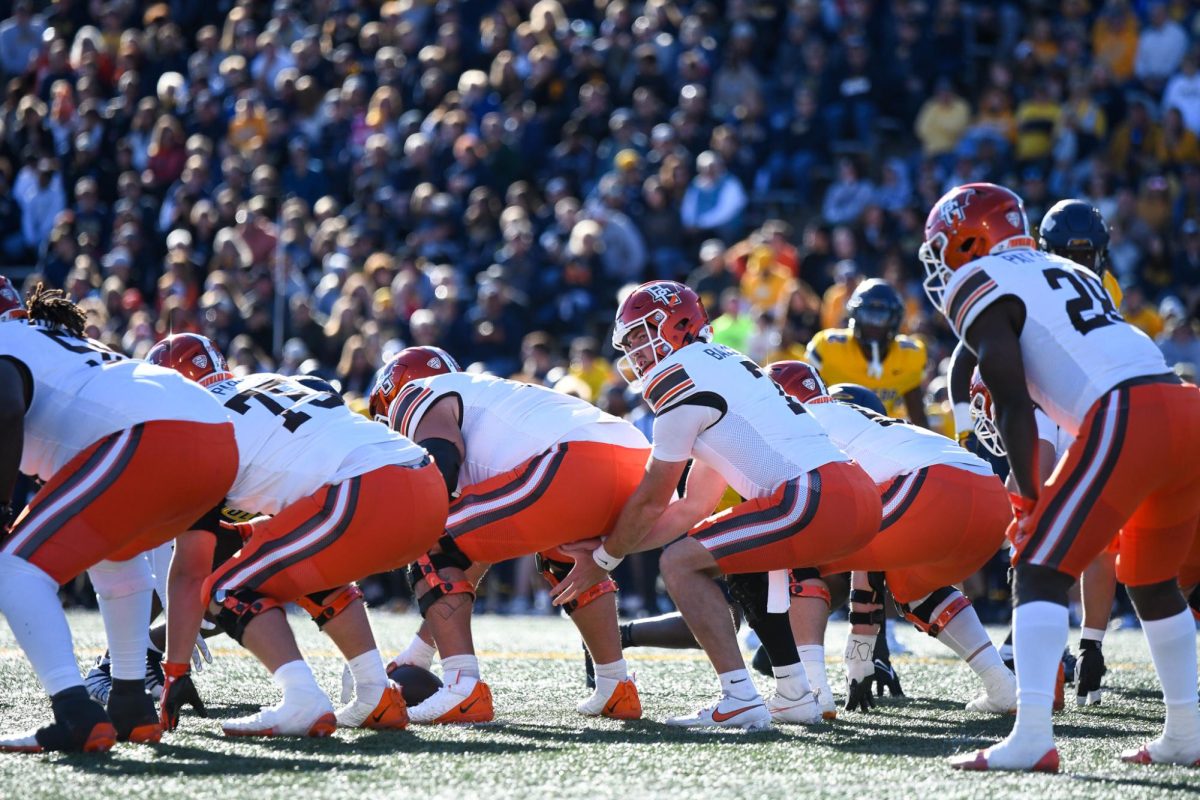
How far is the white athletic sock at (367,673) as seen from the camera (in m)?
6.31

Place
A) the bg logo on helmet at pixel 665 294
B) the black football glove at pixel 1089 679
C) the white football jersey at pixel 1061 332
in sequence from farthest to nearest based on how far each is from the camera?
1. the black football glove at pixel 1089 679
2. the bg logo on helmet at pixel 665 294
3. the white football jersey at pixel 1061 332

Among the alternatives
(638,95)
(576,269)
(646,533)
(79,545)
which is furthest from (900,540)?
(638,95)

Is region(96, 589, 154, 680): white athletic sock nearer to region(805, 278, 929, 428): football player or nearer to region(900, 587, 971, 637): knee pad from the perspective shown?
region(900, 587, 971, 637): knee pad

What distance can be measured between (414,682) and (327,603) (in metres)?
0.93

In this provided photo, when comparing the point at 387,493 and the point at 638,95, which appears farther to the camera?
the point at 638,95

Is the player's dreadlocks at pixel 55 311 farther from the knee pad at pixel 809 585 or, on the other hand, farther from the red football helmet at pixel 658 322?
the knee pad at pixel 809 585

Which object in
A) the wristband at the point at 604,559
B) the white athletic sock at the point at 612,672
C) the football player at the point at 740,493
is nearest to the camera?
the football player at the point at 740,493

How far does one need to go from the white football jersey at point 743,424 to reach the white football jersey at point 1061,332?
1090 mm

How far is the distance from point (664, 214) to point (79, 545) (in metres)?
11.4

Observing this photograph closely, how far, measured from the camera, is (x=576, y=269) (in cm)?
1596

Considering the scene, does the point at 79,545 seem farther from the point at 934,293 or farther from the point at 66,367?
the point at 934,293

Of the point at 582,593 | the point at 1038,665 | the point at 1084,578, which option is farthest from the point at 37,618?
the point at 1084,578

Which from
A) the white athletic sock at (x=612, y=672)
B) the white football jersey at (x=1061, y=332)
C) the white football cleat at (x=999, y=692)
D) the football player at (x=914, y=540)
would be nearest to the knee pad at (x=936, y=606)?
the football player at (x=914, y=540)

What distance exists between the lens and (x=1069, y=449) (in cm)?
531
